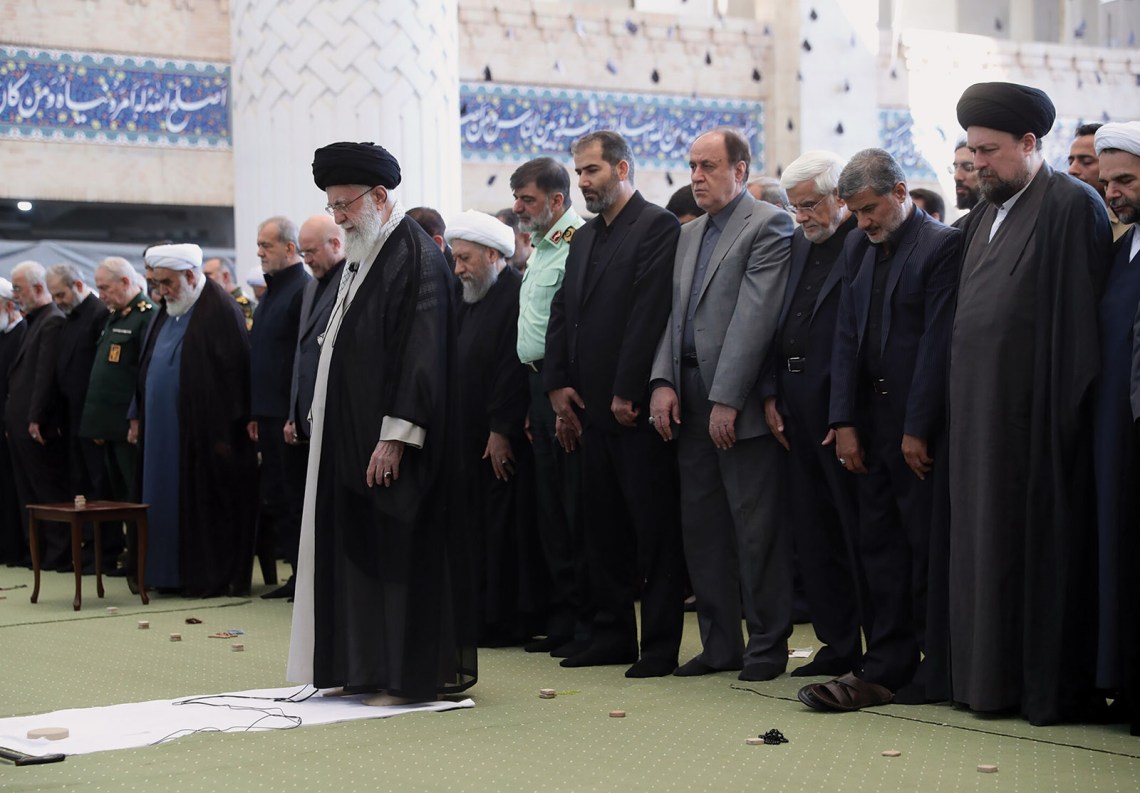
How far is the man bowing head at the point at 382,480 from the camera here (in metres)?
4.64

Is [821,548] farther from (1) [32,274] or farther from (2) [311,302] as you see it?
(1) [32,274]

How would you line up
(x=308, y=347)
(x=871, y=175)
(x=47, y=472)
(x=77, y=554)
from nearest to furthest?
(x=871, y=175)
(x=308, y=347)
(x=77, y=554)
(x=47, y=472)

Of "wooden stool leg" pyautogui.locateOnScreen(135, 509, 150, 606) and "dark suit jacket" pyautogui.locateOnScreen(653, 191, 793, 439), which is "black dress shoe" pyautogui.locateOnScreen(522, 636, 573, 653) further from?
"wooden stool leg" pyautogui.locateOnScreen(135, 509, 150, 606)

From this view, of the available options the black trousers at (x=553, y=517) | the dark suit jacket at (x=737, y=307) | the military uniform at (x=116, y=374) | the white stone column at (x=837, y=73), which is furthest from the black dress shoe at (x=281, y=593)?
the white stone column at (x=837, y=73)

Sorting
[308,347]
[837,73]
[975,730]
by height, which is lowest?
[975,730]

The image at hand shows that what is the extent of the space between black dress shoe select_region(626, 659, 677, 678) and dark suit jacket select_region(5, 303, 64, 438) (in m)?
4.94

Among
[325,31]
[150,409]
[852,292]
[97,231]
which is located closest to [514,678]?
[852,292]

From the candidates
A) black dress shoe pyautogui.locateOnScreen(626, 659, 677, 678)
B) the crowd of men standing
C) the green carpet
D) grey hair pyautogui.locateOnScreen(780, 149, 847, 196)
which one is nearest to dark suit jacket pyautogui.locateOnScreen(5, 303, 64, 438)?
the crowd of men standing

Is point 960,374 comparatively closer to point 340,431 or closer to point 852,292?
point 852,292

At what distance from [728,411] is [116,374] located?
4.27 meters

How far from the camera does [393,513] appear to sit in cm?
465

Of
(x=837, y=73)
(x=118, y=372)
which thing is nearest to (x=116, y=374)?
(x=118, y=372)

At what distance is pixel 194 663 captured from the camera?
18.2ft

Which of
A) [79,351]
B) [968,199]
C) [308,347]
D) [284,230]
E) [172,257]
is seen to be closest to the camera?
[968,199]
